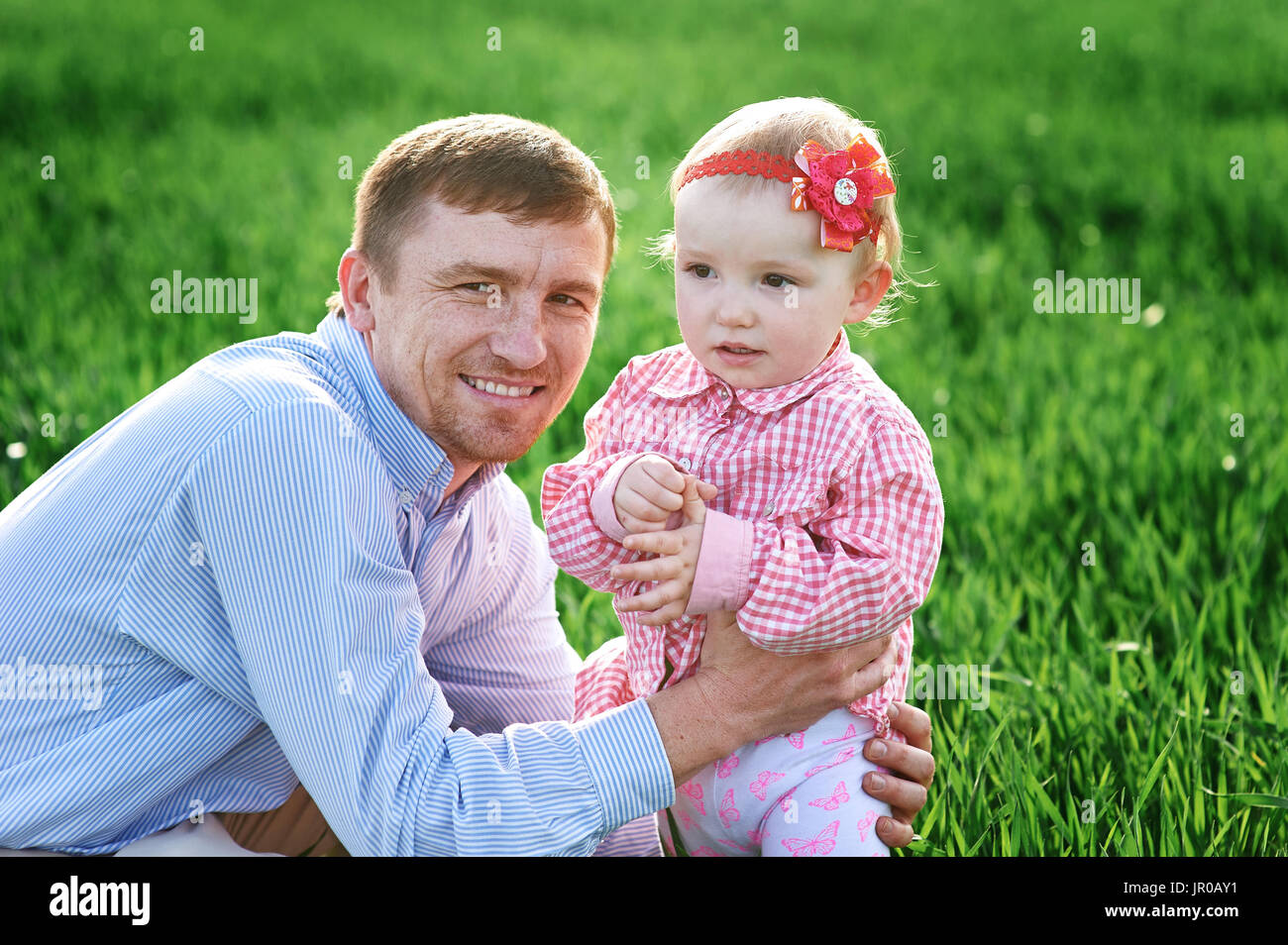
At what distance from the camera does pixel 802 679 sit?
2383 millimetres

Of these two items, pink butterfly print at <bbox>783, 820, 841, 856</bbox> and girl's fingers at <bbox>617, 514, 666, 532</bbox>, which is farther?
pink butterfly print at <bbox>783, 820, 841, 856</bbox>

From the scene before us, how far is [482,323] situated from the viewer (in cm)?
244

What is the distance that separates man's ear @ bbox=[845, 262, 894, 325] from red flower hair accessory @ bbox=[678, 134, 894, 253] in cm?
7

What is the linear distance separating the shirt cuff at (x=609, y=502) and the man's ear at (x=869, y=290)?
44cm

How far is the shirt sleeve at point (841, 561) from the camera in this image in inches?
87.5

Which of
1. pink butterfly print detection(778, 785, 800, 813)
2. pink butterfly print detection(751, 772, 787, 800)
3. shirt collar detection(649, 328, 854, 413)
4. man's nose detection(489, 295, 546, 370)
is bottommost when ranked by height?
pink butterfly print detection(778, 785, 800, 813)

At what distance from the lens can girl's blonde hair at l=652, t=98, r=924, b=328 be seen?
2.31m

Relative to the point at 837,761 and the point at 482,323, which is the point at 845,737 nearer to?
the point at 837,761

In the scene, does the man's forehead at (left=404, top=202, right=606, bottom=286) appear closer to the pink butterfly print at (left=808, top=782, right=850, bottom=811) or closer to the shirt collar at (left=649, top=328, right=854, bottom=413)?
the shirt collar at (left=649, top=328, right=854, bottom=413)

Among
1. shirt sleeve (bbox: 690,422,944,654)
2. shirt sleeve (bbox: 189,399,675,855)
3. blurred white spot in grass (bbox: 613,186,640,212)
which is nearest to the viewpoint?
shirt sleeve (bbox: 189,399,675,855)

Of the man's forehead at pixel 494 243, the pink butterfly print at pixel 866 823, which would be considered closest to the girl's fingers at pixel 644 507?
the man's forehead at pixel 494 243

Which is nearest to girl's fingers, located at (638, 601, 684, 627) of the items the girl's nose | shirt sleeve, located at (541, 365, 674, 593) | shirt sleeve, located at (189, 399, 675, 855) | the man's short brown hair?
shirt sleeve, located at (541, 365, 674, 593)

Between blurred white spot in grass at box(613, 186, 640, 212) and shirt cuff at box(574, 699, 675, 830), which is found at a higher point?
blurred white spot in grass at box(613, 186, 640, 212)
